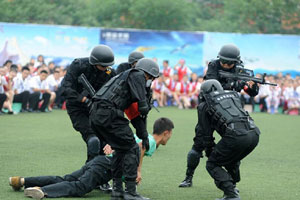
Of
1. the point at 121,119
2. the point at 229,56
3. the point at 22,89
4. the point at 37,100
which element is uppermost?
the point at 22,89

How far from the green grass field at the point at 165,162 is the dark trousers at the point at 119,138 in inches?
26.3

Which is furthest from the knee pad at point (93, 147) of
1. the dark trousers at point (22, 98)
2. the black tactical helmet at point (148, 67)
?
the dark trousers at point (22, 98)

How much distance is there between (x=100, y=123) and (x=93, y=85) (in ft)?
6.24

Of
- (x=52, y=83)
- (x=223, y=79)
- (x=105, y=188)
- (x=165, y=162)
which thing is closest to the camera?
(x=105, y=188)

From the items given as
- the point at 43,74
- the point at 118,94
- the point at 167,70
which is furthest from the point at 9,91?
the point at 118,94

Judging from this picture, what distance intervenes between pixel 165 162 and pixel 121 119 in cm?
384

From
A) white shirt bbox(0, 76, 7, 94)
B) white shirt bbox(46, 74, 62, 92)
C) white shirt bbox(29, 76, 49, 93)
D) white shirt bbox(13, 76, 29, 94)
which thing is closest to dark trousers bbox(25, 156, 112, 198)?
white shirt bbox(0, 76, 7, 94)

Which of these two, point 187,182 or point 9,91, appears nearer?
point 187,182

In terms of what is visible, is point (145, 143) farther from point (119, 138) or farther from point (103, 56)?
point (103, 56)

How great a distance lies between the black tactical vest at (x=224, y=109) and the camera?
739cm

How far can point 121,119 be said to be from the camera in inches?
285

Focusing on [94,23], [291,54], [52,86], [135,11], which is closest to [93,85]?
[52,86]

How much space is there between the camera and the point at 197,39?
29.4 m

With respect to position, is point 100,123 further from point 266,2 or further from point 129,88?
point 266,2
